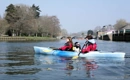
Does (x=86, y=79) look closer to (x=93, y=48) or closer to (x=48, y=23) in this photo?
(x=93, y=48)

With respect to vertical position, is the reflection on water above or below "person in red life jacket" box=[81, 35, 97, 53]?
below

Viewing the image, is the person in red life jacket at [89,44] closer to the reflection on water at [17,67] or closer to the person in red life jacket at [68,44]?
the person in red life jacket at [68,44]

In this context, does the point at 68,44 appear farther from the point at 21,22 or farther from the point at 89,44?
the point at 21,22

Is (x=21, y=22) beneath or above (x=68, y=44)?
above

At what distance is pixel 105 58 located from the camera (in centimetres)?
2288

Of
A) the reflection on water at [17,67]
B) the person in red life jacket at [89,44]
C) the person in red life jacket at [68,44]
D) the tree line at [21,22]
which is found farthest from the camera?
the tree line at [21,22]

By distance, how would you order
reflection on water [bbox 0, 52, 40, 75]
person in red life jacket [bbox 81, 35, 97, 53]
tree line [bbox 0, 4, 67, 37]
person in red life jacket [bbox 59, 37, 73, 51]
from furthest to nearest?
tree line [bbox 0, 4, 67, 37] < person in red life jacket [bbox 59, 37, 73, 51] < person in red life jacket [bbox 81, 35, 97, 53] < reflection on water [bbox 0, 52, 40, 75]

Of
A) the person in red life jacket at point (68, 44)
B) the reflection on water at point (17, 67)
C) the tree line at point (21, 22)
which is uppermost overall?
the tree line at point (21, 22)

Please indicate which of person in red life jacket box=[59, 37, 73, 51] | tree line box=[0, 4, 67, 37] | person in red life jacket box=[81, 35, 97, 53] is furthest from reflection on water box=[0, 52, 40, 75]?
tree line box=[0, 4, 67, 37]

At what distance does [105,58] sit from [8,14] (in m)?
105

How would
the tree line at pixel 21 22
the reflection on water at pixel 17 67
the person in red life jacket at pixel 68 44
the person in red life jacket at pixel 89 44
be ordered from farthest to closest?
the tree line at pixel 21 22
the person in red life jacket at pixel 68 44
the person in red life jacket at pixel 89 44
the reflection on water at pixel 17 67

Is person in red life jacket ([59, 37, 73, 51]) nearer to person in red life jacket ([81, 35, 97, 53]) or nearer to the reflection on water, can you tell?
person in red life jacket ([81, 35, 97, 53])

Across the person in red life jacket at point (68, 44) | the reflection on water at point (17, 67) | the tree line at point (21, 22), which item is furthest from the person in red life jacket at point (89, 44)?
the tree line at point (21, 22)

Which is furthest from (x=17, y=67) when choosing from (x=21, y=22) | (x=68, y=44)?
(x=21, y=22)
